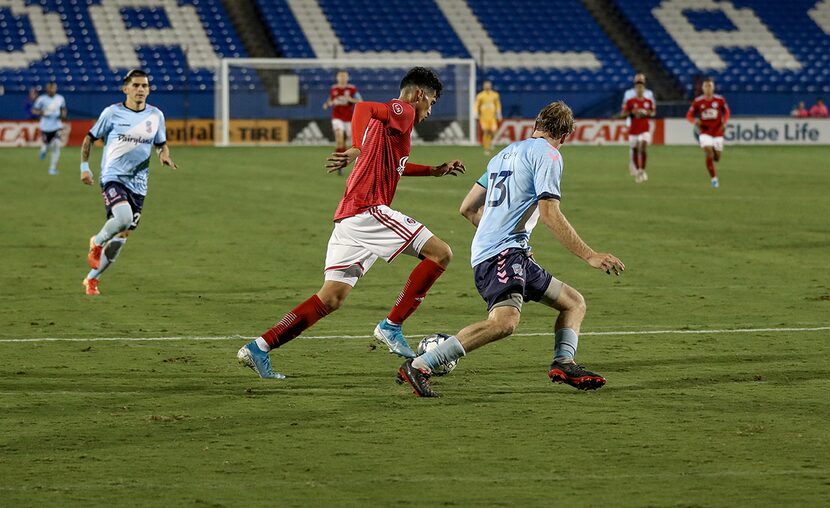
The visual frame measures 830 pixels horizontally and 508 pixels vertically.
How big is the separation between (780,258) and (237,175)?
1562cm

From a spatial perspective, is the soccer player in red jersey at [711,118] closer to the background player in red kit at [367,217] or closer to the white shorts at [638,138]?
the white shorts at [638,138]

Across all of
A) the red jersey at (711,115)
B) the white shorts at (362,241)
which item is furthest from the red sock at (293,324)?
the red jersey at (711,115)

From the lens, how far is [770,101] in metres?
46.3

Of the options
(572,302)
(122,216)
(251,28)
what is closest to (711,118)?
(122,216)

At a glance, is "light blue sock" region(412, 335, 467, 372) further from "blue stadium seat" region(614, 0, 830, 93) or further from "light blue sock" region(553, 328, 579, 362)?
"blue stadium seat" region(614, 0, 830, 93)

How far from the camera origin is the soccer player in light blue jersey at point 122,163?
40.4 feet

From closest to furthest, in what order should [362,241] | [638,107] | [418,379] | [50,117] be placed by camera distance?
[418,379], [362,241], [638,107], [50,117]

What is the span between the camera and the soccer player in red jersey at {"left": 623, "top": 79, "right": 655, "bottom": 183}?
27.0m

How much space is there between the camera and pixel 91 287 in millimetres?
12445

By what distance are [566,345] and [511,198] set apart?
909 millimetres

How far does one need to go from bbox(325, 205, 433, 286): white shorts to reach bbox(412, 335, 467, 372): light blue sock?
0.83 m

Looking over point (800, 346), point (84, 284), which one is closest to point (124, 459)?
point (800, 346)

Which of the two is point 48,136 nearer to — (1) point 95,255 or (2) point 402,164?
(1) point 95,255

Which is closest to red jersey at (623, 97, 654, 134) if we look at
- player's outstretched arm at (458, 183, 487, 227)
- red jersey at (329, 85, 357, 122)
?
red jersey at (329, 85, 357, 122)
